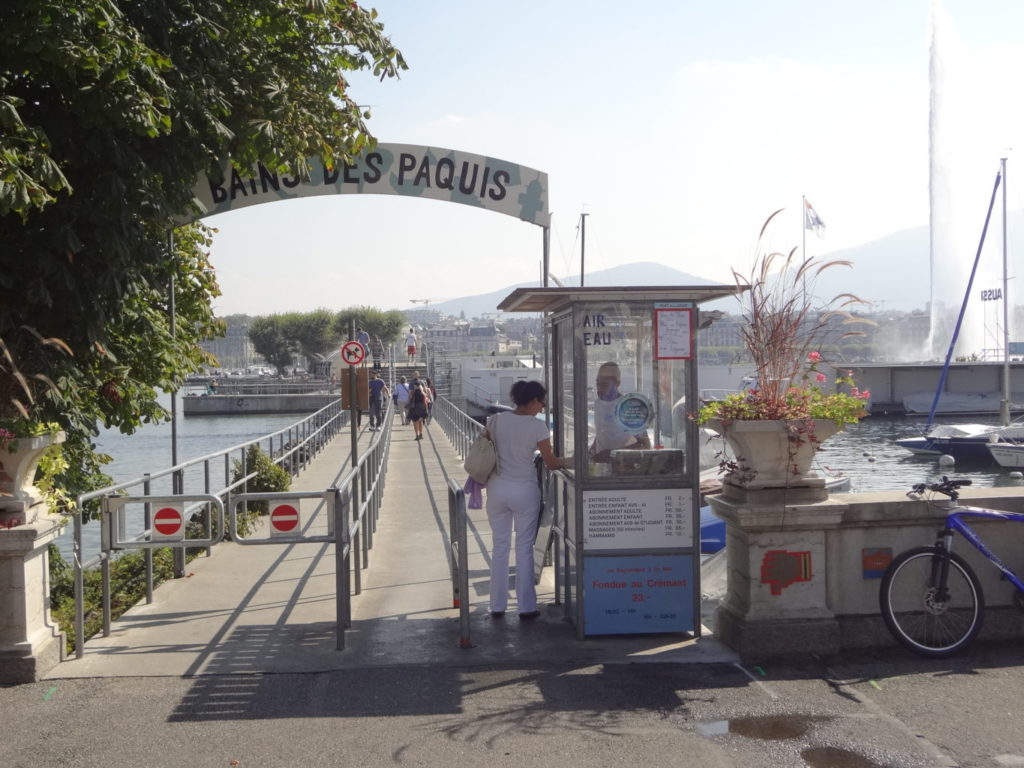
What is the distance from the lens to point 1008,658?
22.0 feet

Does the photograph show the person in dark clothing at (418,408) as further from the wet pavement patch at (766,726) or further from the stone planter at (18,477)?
the wet pavement patch at (766,726)

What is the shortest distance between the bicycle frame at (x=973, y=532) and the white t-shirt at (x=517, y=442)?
2.75 meters

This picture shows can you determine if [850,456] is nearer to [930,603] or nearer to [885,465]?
[885,465]

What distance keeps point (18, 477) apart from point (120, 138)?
2920mm

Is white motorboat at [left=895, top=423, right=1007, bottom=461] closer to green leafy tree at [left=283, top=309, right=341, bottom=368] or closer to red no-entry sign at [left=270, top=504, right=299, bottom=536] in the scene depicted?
red no-entry sign at [left=270, top=504, right=299, bottom=536]

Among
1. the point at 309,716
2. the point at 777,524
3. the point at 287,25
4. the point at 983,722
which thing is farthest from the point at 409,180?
the point at 983,722

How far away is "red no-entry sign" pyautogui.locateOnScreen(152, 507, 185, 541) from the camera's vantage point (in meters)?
7.30

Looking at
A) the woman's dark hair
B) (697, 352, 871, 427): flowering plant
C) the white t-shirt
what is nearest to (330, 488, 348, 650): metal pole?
the white t-shirt

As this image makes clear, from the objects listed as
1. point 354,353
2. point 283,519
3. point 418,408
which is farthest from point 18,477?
point 418,408

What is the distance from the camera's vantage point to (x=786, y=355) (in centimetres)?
732

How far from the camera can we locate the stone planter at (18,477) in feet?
21.1

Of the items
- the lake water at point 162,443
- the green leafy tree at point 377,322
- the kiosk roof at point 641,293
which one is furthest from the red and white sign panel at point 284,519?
the green leafy tree at point 377,322

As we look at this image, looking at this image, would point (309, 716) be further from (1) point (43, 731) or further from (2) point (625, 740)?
(2) point (625, 740)

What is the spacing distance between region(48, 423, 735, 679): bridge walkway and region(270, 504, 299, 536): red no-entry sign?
79 cm
